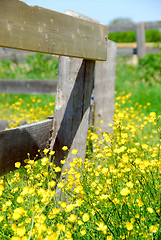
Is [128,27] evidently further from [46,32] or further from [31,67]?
[46,32]

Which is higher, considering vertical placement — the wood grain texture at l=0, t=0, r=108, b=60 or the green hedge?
the green hedge

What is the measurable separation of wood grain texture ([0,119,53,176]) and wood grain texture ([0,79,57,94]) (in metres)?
3.43

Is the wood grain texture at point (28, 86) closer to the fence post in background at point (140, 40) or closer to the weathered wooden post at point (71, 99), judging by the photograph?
the weathered wooden post at point (71, 99)

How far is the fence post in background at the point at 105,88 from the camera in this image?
3.32 metres

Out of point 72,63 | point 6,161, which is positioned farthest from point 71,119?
point 6,161

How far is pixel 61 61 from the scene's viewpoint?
102 inches

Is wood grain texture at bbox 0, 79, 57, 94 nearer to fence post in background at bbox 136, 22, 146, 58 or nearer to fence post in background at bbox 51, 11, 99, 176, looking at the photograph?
fence post in background at bbox 51, 11, 99, 176

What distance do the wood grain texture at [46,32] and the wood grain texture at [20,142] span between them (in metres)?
0.71

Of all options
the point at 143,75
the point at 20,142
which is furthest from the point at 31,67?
the point at 20,142

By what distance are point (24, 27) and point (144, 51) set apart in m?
10.8

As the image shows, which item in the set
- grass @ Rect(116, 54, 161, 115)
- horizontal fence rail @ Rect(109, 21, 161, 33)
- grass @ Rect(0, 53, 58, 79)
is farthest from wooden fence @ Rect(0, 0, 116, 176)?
horizontal fence rail @ Rect(109, 21, 161, 33)

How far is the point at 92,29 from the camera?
2.20m

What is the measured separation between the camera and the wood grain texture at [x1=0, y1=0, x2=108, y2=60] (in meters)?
1.47

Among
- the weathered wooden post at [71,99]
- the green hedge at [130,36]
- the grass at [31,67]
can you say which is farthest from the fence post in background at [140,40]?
the green hedge at [130,36]
